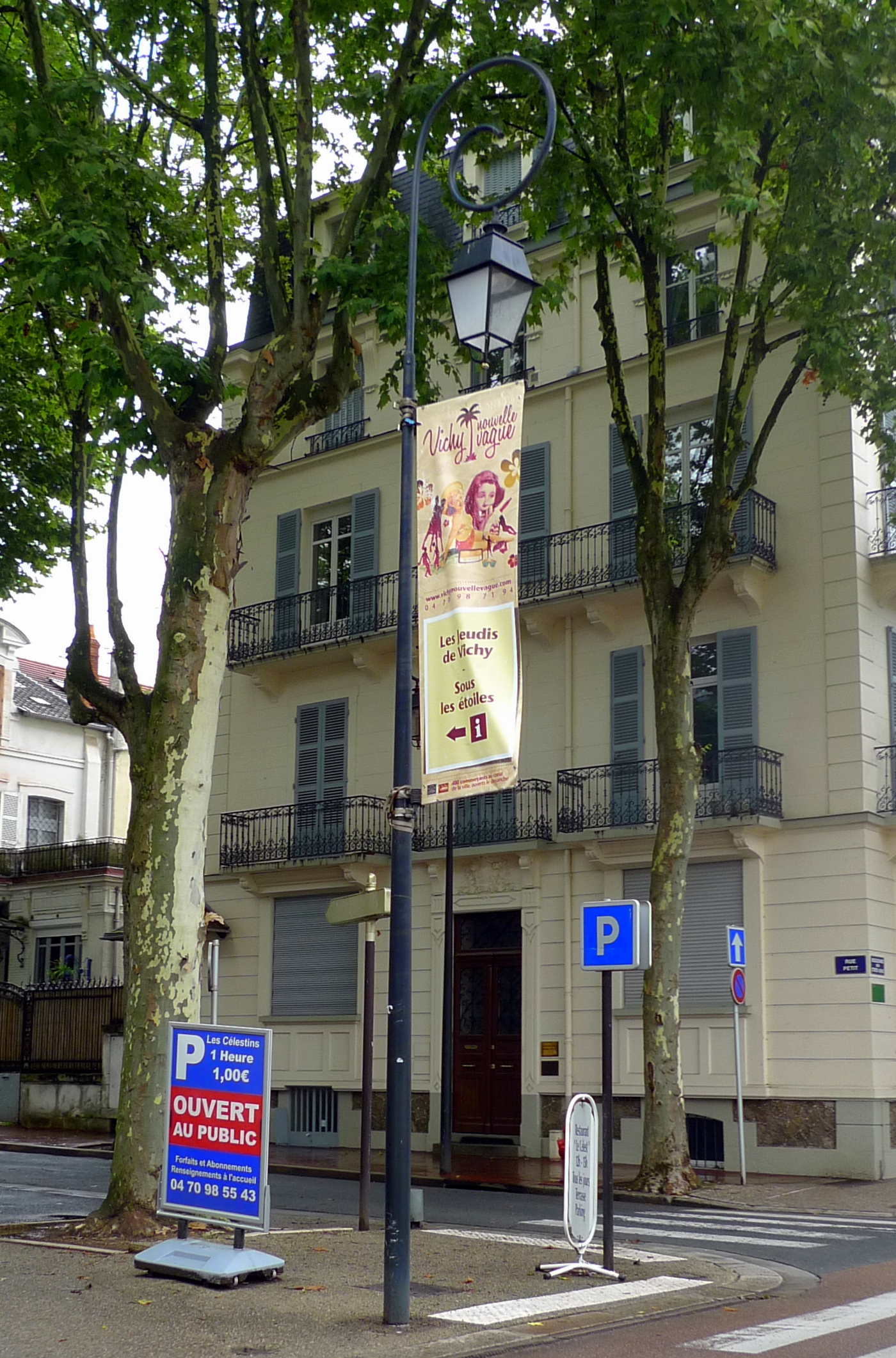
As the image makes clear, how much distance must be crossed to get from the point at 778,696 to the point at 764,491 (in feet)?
10.1

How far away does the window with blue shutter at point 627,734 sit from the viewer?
22.2 m

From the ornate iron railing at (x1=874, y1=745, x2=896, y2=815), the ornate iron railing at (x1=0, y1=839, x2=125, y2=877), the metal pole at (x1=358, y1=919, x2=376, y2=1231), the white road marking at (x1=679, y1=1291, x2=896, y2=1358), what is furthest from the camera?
the ornate iron railing at (x1=0, y1=839, x2=125, y2=877)

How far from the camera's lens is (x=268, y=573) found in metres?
28.3

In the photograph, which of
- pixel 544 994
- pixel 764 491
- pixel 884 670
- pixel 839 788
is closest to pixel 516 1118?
pixel 544 994

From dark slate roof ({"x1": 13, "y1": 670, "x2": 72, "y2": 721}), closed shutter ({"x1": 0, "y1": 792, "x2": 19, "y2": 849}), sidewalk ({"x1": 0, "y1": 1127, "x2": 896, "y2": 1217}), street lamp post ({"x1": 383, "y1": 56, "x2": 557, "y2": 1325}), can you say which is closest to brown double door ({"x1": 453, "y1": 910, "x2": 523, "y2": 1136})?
sidewalk ({"x1": 0, "y1": 1127, "x2": 896, "y2": 1217})

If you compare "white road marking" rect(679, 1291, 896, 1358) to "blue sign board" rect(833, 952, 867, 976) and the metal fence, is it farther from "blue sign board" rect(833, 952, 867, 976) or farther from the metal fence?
the metal fence

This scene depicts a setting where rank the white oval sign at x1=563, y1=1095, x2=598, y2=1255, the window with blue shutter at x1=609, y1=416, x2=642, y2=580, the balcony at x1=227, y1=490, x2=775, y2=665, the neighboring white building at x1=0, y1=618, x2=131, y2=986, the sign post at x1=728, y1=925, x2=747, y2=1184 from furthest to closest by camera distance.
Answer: the neighboring white building at x1=0, y1=618, x2=131, y2=986 → the window with blue shutter at x1=609, y1=416, x2=642, y2=580 → the balcony at x1=227, y1=490, x2=775, y2=665 → the sign post at x1=728, y1=925, x2=747, y2=1184 → the white oval sign at x1=563, y1=1095, x2=598, y2=1255

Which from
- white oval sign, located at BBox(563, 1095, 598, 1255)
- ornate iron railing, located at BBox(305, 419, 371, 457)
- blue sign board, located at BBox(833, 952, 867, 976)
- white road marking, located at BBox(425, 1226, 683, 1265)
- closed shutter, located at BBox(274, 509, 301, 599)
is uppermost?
ornate iron railing, located at BBox(305, 419, 371, 457)

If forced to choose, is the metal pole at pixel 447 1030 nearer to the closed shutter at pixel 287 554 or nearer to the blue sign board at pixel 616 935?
the blue sign board at pixel 616 935

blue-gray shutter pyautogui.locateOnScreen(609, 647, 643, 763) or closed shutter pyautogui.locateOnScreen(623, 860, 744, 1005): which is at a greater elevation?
blue-gray shutter pyautogui.locateOnScreen(609, 647, 643, 763)

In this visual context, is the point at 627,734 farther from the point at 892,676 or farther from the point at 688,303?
the point at 688,303

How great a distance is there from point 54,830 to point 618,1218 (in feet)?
109

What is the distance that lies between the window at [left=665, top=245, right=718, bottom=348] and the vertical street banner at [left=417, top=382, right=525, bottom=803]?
14.8 meters

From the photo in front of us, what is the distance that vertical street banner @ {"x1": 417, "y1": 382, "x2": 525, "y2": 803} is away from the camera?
27.0 ft
